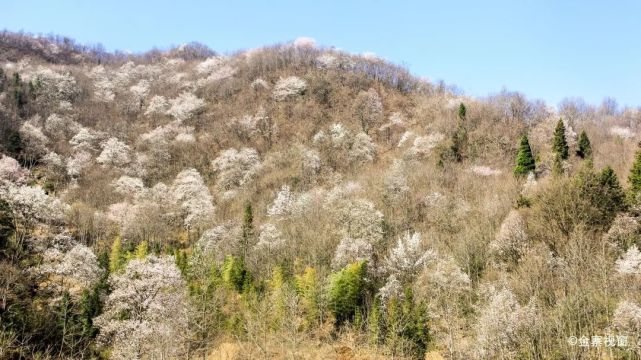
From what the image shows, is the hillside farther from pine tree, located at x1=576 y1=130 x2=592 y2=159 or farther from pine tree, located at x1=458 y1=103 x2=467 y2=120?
pine tree, located at x1=576 y1=130 x2=592 y2=159

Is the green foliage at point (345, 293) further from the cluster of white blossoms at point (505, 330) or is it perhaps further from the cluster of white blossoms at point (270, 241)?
the cluster of white blossoms at point (505, 330)

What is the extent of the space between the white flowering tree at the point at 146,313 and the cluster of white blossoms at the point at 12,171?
43.9 meters

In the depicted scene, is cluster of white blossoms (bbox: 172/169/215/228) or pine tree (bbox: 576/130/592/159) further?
cluster of white blossoms (bbox: 172/169/215/228)

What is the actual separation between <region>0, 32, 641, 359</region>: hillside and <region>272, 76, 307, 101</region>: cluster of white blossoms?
1.89 ft

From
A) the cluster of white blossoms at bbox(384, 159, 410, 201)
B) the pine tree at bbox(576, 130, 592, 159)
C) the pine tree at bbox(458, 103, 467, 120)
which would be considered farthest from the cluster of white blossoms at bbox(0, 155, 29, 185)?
the pine tree at bbox(576, 130, 592, 159)

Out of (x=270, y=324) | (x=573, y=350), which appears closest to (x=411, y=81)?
(x=270, y=324)

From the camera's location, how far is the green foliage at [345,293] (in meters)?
53.1

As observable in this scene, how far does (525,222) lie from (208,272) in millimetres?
36384

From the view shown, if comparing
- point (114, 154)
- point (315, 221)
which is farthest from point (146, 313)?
point (114, 154)

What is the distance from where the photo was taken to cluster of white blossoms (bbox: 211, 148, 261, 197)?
108688 millimetres

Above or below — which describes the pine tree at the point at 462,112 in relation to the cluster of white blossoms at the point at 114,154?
above

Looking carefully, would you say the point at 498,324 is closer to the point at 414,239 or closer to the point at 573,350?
the point at 573,350

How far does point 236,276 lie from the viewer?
6056cm

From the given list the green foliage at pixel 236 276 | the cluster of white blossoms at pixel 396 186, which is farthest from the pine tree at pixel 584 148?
the green foliage at pixel 236 276
